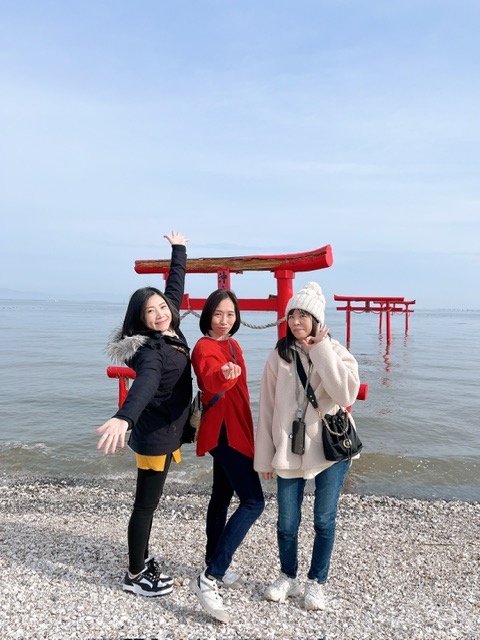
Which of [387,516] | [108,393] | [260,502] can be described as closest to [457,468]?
[387,516]

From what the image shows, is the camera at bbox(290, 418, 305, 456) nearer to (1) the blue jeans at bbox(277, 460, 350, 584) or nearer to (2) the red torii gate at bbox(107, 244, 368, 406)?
(1) the blue jeans at bbox(277, 460, 350, 584)

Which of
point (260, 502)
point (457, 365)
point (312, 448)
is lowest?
point (457, 365)

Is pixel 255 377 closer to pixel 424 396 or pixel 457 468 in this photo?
pixel 424 396

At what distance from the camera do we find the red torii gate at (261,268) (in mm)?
6105

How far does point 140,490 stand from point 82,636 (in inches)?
33.3

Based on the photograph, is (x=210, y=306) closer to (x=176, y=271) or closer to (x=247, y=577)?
(x=176, y=271)

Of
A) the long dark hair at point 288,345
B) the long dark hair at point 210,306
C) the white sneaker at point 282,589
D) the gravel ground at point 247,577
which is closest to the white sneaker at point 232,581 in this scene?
the gravel ground at point 247,577

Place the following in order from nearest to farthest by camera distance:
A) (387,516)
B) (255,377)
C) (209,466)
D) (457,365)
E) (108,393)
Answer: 1. (387,516)
2. (209,466)
3. (108,393)
4. (255,377)
5. (457,365)

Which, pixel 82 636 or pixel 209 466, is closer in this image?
pixel 82 636

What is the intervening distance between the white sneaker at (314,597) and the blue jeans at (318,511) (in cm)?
4

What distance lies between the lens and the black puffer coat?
301 cm

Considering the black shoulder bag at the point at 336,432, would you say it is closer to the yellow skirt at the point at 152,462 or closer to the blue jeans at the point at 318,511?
the blue jeans at the point at 318,511

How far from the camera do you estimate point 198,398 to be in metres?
3.31

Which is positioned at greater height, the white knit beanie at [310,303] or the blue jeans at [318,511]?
the white knit beanie at [310,303]
